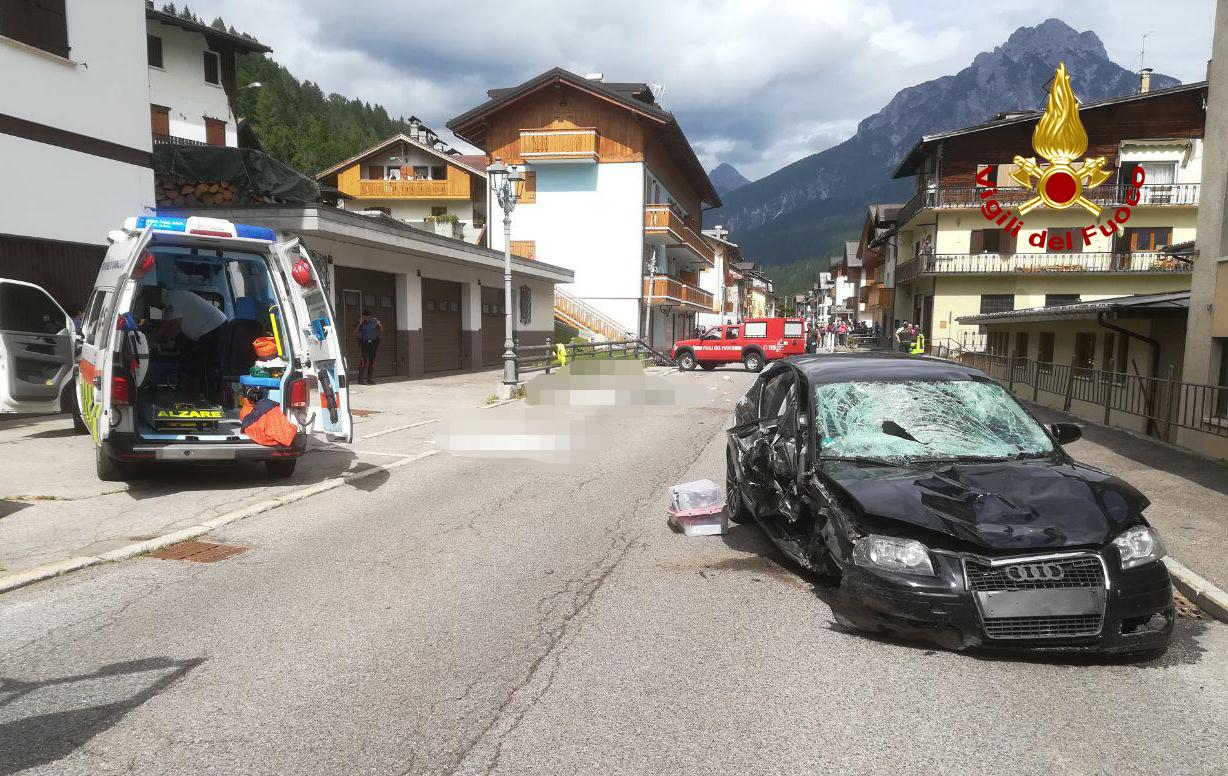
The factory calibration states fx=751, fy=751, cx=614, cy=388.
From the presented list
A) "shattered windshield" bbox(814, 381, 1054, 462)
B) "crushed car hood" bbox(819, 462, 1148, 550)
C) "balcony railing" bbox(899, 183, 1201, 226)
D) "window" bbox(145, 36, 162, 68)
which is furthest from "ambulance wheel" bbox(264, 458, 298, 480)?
"balcony railing" bbox(899, 183, 1201, 226)

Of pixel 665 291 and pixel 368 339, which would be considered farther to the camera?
pixel 665 291

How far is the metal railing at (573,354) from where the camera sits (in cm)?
2209

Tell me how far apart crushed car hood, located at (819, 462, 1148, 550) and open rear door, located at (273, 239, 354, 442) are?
5266 millimetres

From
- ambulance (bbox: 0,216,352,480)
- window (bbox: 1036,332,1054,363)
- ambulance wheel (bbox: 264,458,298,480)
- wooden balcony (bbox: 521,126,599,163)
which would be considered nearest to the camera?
ambulance (bbox: 0,216,352,480)

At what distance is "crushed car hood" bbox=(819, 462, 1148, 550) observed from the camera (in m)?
3.79

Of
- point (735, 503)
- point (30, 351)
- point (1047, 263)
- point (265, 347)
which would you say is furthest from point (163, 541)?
point (1047, 263)

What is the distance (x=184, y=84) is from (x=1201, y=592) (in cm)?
3744

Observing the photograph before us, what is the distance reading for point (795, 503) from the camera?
4.93m

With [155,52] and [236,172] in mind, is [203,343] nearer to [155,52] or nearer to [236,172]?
[236,172]

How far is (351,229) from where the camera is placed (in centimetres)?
1639

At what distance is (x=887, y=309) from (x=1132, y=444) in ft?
160

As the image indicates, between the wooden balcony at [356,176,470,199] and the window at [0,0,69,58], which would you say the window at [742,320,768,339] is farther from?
the wooden balcony at [356,176,470,199]

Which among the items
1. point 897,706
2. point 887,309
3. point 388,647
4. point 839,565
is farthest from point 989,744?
point 887,309

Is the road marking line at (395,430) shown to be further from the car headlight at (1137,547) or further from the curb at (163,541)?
the car headlight at (1137,547)
